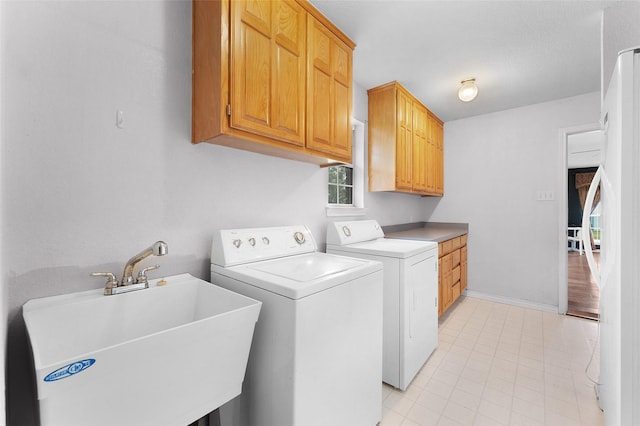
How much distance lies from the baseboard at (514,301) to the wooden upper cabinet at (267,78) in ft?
9.91

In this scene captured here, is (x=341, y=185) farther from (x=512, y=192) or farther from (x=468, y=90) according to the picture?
(x=512, y=192)

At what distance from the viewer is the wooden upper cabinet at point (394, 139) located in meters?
2.57

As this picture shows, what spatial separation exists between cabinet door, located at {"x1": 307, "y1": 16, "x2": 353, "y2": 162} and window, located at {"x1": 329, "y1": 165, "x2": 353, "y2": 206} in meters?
0.59

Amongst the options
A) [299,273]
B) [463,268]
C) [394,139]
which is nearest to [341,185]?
[394,139]

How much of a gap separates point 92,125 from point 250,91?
2.17 ft

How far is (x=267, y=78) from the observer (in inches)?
52.9

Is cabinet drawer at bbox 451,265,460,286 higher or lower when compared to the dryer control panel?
lower

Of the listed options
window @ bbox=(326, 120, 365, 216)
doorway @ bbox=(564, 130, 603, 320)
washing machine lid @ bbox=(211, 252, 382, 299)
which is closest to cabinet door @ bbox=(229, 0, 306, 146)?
washing machine lid @ bbox=(211, 252, 382, 299)

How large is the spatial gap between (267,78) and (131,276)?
109 centimetres

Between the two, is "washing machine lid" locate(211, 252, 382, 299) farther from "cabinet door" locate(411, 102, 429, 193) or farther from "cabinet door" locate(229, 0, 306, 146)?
"cabinet door" locate(411, 102, 429, 193)

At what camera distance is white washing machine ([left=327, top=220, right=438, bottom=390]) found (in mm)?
1737

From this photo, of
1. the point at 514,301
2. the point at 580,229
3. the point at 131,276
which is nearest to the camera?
the point at 131,276

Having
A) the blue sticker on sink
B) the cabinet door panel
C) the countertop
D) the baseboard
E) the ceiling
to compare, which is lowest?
the baseboard

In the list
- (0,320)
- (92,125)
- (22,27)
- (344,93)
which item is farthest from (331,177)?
(0,320)
